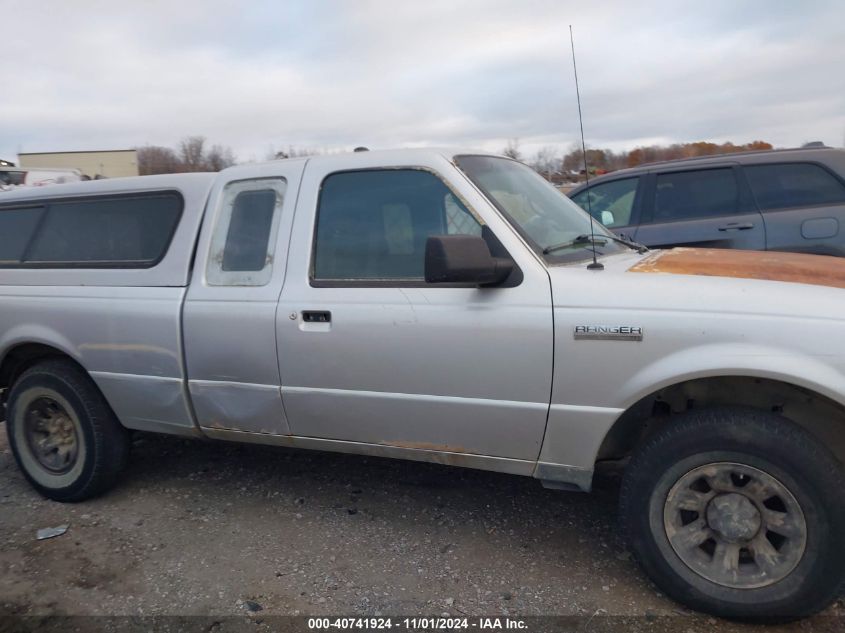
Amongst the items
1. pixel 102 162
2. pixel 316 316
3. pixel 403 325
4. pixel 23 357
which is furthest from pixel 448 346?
pixel 102 162

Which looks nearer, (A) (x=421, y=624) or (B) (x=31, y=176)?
(A) (x=421, y=624)

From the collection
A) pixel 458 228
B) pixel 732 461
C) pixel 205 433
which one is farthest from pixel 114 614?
pixel 732 461

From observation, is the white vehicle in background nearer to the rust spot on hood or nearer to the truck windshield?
the truck windshield

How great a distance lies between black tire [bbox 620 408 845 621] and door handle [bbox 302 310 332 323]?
1516 mm

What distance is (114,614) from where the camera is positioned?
2.81m

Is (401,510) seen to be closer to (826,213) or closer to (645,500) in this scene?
(645,500)

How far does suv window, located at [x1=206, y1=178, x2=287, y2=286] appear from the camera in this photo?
129 inches

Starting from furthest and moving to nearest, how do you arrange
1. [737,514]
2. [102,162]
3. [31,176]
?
[102,162]
[31,176]
[737,514]

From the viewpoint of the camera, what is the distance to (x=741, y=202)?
5.57 metres

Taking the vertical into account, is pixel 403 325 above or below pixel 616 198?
below

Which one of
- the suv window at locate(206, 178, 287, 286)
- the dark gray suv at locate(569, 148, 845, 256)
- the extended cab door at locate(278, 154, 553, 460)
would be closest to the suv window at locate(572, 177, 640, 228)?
the dark gray suv at locate(569, 148, 845, 256)

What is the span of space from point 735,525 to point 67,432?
3.73 meters

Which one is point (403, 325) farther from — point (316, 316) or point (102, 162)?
point (102, 162)

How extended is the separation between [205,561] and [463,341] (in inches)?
68.0
